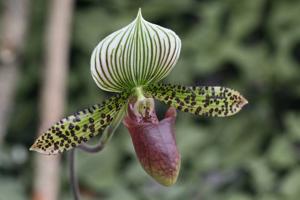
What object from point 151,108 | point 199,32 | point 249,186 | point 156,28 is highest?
point 199,32

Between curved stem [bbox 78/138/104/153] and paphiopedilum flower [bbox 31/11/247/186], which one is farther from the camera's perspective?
curved stem [bbox 78/138/104/153]

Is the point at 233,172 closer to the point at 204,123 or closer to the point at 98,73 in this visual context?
the point at 204,123

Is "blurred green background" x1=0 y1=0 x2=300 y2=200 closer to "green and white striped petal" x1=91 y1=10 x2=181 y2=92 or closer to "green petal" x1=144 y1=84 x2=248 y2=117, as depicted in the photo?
"green petal" x1=144 y1=84 x2=248 y2=117

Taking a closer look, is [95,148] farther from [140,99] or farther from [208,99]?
[208,99]

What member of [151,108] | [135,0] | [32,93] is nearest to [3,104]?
[32,93]

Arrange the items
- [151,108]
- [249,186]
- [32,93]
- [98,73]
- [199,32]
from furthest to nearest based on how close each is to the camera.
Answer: [32,93] → [199,32] → [249,186] → [151,108] → [98,73]

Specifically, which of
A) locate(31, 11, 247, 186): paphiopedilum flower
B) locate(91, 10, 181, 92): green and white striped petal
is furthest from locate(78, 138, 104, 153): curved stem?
locate(91, 10, 181, 92): green and white striped petal

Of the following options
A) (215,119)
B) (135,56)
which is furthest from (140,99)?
(215,119)

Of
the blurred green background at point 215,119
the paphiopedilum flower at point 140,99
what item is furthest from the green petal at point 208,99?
the blurred green background at point 215,119
